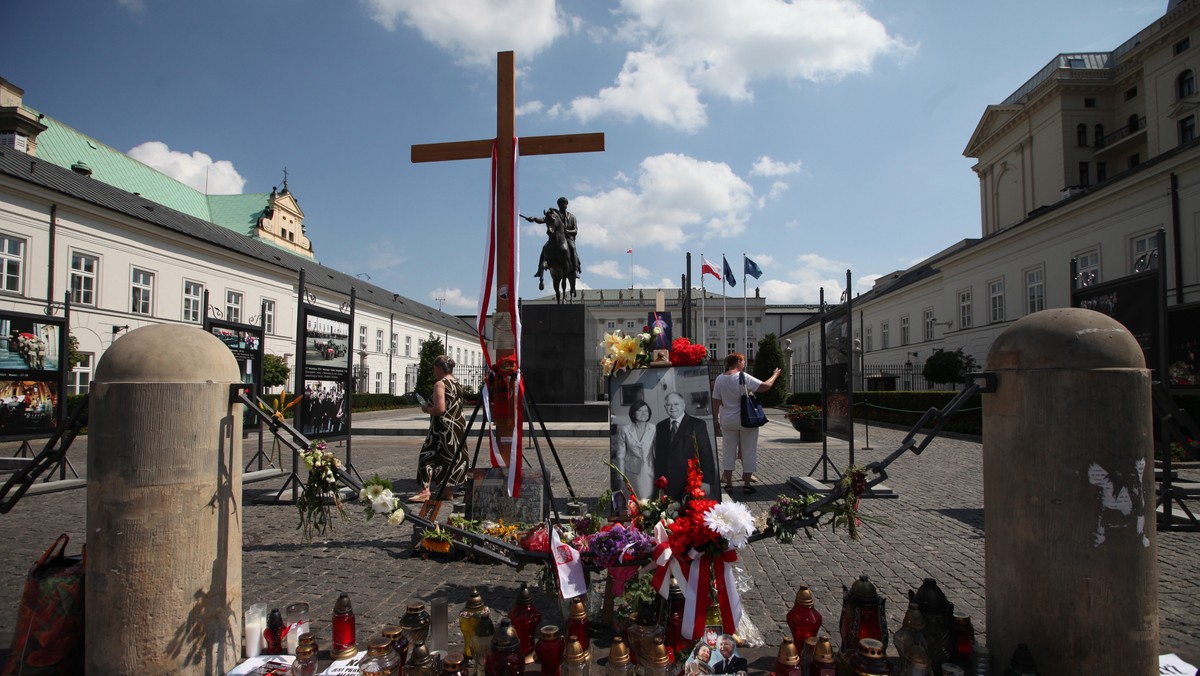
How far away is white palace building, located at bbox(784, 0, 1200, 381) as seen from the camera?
74.2 ft

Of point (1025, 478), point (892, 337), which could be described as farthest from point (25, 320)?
point (892, 337)

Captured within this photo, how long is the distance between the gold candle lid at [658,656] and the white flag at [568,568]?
46 cm

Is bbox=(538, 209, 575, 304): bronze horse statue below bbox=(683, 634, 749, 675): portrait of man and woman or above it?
above

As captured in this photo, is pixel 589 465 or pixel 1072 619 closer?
pixel 1072 619

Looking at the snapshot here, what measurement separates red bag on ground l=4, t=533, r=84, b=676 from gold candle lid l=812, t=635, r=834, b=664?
10.8ft

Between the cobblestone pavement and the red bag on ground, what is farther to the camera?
the cobblestone pavement

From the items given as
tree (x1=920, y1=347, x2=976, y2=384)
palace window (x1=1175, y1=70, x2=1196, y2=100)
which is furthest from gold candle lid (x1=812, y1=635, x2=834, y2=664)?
palace window (x1=1175, y1=70, x2=1196, y2=100)

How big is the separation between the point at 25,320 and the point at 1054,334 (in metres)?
12.3

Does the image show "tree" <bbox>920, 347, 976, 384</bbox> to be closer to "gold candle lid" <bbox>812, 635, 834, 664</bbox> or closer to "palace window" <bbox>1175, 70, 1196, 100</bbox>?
"palace window" <bbox>1175, 70, 1196, 100</bbox>

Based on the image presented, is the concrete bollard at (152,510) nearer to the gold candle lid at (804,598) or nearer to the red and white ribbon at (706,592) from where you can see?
the red and white ribbon at (706,592)

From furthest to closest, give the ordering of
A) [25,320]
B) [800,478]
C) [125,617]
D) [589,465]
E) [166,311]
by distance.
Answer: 1. [166,311]
2. [589,465]
3. [25,320]
4. [800,478]
5. [125,617]

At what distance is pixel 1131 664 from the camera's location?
94.7 inches

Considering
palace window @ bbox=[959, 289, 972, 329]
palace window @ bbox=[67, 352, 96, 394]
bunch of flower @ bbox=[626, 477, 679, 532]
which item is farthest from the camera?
palace window @ bbox=[959, 289, 972, 329]

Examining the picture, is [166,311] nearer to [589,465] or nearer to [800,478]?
[589,465]
